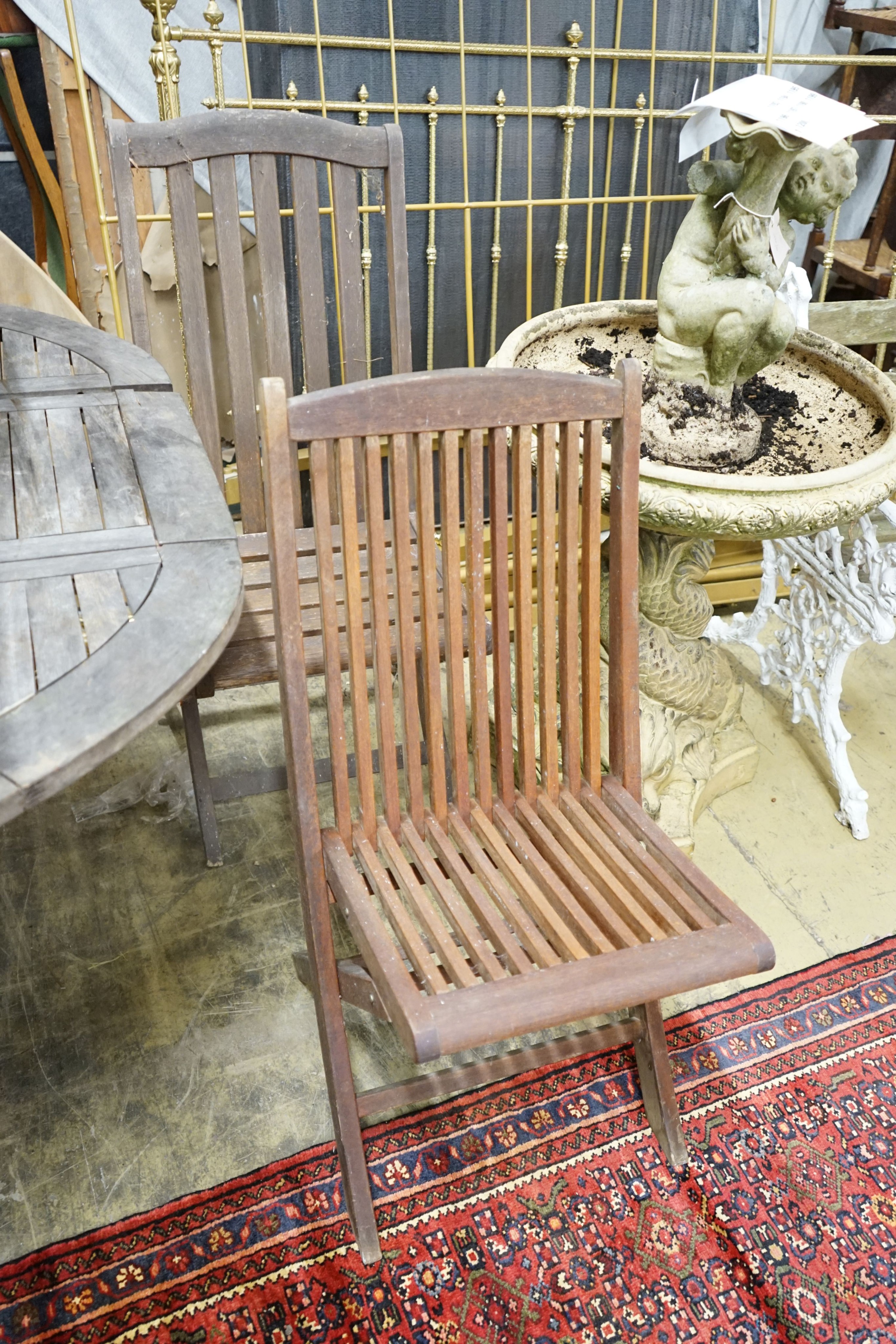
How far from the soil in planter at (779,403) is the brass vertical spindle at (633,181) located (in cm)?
63

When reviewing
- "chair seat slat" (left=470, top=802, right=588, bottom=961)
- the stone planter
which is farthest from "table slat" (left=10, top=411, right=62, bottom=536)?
the stone planter

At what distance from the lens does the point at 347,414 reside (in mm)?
1481

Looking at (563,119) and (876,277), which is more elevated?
(563,119)

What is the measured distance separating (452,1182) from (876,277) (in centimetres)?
337

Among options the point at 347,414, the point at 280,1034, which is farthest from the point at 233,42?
the point at 280,1034

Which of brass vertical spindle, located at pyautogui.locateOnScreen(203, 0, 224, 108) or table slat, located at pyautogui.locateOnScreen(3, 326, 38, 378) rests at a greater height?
brass vertical spindle, located at pyautogui.locateOnScreen(203, 0, 224, 108)

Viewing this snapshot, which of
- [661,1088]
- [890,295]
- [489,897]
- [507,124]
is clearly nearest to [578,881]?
[489,897]

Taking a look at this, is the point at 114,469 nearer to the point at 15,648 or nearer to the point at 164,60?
the point at 15,648

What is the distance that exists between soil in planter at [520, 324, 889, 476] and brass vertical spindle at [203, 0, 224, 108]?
1014 mm

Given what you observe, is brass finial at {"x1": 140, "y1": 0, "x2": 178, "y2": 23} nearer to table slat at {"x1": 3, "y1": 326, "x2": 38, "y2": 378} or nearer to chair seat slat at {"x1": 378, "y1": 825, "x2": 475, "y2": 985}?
table slat at {"x1": 3, "y1": 326, "x2": 38, "y2": 378}

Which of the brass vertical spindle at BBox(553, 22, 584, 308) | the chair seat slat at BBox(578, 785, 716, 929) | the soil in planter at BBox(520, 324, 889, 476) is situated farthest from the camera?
the brass vertical spindle at BBox(553, 22, 584, 308)

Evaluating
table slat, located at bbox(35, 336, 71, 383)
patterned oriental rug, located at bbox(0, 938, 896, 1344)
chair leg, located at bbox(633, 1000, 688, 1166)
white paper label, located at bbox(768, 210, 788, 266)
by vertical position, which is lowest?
patterned oriental rug, located at bbox(0, 938, 896, 1344)

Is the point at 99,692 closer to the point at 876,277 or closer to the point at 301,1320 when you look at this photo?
the point at 301,1320

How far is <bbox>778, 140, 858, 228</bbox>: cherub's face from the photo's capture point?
7.09 ft
